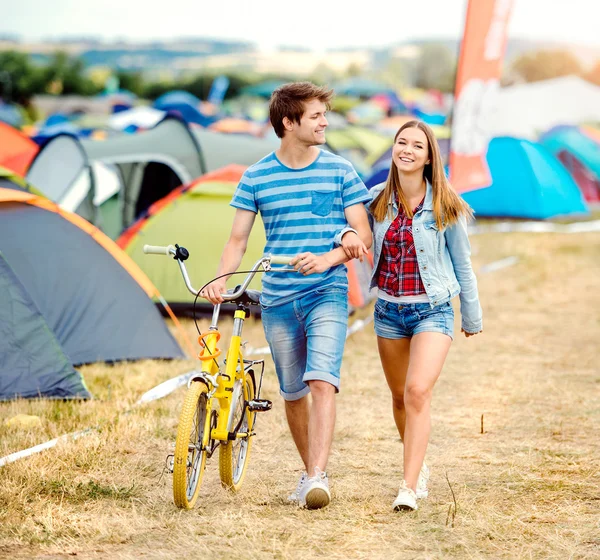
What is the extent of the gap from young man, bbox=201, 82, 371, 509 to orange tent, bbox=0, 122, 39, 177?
1104 cm

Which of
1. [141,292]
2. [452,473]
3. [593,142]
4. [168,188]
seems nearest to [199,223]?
[141,292]

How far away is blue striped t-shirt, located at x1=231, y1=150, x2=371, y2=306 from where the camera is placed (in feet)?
13.3

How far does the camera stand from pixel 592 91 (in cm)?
3953

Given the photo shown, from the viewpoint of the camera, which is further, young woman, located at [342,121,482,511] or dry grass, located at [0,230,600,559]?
young woman, located at [342,121,482,511]

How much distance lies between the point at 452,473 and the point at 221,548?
1.54m

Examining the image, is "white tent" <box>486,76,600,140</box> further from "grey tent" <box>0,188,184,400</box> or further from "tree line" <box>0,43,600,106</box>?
"grey tent" <box>0,188,184,400</box>

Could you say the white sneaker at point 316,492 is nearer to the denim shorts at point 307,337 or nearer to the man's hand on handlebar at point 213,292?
the denim shorts at point 307,337

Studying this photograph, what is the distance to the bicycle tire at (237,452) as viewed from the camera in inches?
169

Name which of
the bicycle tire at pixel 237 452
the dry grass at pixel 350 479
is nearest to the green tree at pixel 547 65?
the dry grass at pixel 350 479

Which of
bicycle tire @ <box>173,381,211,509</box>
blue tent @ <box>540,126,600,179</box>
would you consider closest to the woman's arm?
bicycle tire @ <box>173,381,211,509</box>

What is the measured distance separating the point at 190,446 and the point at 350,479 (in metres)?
1.08

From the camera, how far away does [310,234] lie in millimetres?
4055

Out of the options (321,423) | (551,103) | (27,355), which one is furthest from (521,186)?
(551,103)

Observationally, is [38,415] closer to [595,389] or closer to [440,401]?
[440,401]
